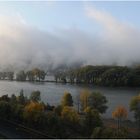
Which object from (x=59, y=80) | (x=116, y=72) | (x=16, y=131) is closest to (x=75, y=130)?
(x=16, y=131)

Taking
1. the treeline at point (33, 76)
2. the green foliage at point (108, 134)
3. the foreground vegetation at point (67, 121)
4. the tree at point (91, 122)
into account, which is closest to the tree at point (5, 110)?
the foreground vegetation at point (67, 121)

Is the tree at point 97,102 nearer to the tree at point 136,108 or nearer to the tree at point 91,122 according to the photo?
the tree at point 136,108

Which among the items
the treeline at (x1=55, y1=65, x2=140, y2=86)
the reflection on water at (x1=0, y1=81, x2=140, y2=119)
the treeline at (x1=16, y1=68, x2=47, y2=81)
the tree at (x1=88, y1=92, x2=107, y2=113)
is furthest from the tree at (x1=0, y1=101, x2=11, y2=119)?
the treeline at (x1=16, y1=68, x2=47, y2=81)

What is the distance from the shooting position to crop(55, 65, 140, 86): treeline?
16172mm

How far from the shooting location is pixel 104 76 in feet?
55.5

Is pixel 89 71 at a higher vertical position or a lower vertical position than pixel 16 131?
higher

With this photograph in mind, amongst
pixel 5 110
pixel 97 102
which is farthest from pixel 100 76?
pixel 5 110

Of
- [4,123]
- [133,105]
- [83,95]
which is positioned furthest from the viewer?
[83,95]

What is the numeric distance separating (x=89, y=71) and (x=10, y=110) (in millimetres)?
12790

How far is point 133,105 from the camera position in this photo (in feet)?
21.6

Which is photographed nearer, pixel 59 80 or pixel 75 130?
pixel 75 130

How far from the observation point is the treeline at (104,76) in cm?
1617

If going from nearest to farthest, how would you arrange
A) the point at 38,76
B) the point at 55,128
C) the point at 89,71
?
1. the point at 55,128
2. the point at 89,71
3. the point at 38,76

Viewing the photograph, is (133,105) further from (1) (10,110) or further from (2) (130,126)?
(1) (10,110)
